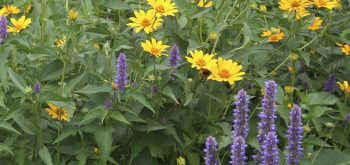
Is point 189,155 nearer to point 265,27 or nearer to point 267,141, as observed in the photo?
point 267,141

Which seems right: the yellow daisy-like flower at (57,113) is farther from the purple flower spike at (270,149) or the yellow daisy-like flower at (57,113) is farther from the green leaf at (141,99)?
the purple flower spike at (270,149)

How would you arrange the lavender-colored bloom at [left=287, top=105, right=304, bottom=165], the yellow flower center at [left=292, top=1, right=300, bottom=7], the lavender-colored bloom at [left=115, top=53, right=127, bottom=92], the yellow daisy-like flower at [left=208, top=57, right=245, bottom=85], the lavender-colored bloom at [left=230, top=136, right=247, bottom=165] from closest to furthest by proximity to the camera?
the lavender-colored bloom at [left=230, top=136, right=247, bottom=165]
the lavender-colored bloom at [left=287, top=105, right=304, bottom=165]
the lavender-colored bloom at [left=115, top=53, right=127, bottom=92]
the yellow daisy-like flower at [left=208, top=57, right=245, bottom=85]
the yellow flower center at [left=292, top=1, right=300, bottom=7]

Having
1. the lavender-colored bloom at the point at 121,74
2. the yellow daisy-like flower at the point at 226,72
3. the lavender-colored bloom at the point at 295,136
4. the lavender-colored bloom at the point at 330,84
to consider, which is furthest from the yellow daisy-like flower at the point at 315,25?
the lavender-colored bloom at the point at 121,74

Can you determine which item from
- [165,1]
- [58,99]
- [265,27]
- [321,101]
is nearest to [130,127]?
[58,99]

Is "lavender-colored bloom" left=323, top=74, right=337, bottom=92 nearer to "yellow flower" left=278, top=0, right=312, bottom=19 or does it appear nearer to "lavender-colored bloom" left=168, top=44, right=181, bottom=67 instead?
"yellow flower" left=278, top=0, right=312, bottom=19

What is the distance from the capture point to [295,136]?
7.89 feet

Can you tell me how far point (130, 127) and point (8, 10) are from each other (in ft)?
3.60

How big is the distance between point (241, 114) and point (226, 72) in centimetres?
45

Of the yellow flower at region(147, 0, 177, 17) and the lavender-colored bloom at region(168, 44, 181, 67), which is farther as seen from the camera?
the yellow flower at region(147, 0, 177, 17)

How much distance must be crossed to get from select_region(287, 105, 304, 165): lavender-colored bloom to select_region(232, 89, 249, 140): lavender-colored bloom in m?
0.16

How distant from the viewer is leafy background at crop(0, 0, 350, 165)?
269cm

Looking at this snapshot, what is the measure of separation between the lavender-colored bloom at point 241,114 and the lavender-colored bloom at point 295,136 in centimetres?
16

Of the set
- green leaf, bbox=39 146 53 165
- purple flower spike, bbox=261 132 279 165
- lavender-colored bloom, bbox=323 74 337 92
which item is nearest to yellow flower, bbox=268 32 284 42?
lavender-colored bloom, bbox=323 74 337 92

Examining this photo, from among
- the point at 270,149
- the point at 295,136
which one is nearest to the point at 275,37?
the point at 295,136
